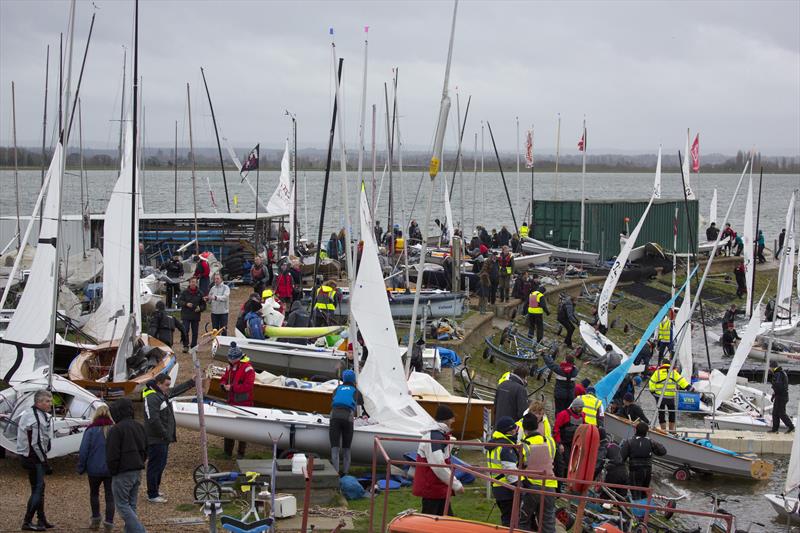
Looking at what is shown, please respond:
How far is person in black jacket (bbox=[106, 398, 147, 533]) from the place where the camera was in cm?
936

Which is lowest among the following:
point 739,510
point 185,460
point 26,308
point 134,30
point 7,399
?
point 739,510

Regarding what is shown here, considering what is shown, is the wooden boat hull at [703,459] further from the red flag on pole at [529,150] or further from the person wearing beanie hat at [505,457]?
the red flag on pole at [529,150]

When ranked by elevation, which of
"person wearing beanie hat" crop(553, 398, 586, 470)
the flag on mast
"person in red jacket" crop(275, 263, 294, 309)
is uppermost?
the flag on mast

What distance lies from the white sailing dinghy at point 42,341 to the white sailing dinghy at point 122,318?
1253 mm

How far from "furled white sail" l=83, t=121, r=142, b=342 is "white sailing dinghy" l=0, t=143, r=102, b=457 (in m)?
2.19

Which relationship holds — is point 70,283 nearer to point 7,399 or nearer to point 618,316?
point 7,399

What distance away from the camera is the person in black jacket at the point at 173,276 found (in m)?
23.6

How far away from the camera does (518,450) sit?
32.7ft

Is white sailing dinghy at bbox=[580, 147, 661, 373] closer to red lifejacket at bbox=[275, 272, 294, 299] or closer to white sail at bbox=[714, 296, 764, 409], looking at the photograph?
white sail at bbox=[714, 296, 764, 409]

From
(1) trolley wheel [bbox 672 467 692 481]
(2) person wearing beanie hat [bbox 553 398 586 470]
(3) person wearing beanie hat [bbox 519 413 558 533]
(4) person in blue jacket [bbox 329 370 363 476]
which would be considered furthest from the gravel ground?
(1) trolley wheel [bbox 672 467 692 481]

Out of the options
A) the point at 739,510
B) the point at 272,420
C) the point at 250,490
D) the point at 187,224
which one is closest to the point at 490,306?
the point at 187,224

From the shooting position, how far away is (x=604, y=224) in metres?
37.0

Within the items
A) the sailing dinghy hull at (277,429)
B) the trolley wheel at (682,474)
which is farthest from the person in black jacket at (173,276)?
the trolley wheel at (682,474)

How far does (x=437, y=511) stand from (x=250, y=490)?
228 cm
